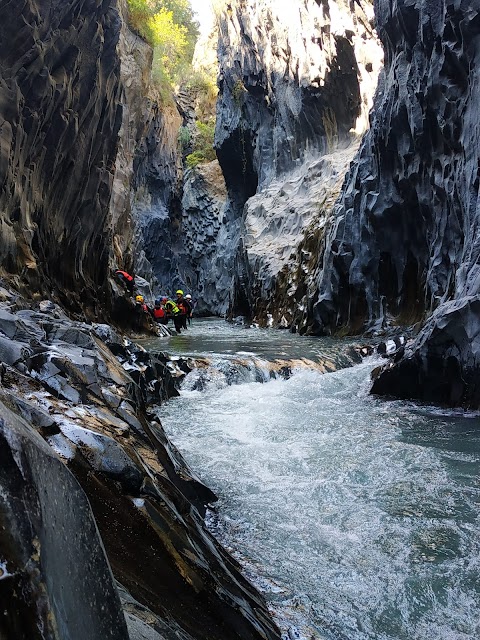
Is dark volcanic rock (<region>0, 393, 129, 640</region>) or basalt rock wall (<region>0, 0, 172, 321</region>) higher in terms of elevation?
basalt rock wall (<region>0, 0, 172, 321</region>)

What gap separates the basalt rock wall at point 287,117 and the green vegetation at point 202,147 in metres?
6.96

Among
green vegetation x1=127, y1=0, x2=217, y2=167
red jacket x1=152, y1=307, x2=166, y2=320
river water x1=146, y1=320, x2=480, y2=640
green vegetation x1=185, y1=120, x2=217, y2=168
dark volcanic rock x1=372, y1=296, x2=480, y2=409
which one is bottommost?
river water x1=146, y1=320, x2=480, y2=640

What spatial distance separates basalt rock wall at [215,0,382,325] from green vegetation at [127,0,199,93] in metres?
3.79

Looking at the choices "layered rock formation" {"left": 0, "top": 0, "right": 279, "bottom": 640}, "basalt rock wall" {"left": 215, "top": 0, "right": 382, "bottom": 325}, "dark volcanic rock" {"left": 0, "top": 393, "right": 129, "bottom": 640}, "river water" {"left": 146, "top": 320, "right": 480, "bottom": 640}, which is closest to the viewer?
"dark volcanic rock" {"left": 0, "top": 393, "right": 129, "bottom": 640}

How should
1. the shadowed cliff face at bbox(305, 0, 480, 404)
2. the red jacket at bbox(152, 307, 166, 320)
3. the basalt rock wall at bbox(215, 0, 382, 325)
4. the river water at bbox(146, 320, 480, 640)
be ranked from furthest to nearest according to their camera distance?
1. the basalt rock wall at bbox(215, 0, 382, 325)
2. the red jacket at bbox(152, 307, 166, 320)
3. the shadowed cliff face at bbox(305, 0, 480, 404)
4. the river water at bbox(146, 320, 480, 640)

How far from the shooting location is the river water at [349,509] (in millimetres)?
2725

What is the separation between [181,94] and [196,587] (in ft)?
142

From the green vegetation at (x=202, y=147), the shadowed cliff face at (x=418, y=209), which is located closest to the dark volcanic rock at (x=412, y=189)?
the shadowed cliff face at (x=418, y=209)

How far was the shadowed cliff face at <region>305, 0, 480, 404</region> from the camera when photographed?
779 centimetres

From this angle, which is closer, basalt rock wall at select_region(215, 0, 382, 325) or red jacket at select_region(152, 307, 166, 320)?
red jacket at select_region(152, 307, 166, 320)

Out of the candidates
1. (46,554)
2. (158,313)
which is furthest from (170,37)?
(46,554)

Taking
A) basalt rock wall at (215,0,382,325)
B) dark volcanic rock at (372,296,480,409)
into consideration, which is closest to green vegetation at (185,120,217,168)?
basalt rock wall at (215,0,382,325)

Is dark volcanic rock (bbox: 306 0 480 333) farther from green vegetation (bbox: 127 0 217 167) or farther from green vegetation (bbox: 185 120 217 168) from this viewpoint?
green vegetation (bbox: 127 0 217 167)

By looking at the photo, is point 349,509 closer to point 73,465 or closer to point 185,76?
point 73,465
